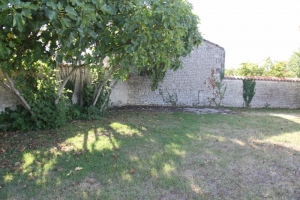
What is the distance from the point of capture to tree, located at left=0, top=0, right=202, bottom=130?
3.14m

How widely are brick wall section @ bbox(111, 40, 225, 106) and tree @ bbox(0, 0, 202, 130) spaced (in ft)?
22.1

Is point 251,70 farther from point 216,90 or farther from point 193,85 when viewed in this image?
point 193,85

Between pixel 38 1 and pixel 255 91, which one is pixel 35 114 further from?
pixel 255 91

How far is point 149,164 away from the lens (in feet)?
14.0

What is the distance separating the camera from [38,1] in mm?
2990

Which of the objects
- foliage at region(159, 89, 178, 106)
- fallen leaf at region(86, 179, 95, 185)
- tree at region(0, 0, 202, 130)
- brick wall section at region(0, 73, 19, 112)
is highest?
tree at region(0, 0, 202, 130)

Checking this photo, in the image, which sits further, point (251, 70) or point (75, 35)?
point (251, 70)

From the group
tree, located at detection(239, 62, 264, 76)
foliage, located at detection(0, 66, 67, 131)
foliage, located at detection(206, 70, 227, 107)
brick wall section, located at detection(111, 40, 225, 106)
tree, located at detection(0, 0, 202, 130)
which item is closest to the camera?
tree, located at detection(0, 0, 202, 130)

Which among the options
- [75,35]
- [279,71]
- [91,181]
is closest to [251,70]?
[279,71]

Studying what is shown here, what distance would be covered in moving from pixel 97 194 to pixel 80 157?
1527 mm

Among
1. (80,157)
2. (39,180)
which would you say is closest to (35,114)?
(80,157)

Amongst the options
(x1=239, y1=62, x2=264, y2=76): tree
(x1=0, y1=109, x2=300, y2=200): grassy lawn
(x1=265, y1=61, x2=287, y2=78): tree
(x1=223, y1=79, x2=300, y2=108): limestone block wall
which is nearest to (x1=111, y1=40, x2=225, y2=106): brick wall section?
(x1=223, y1=79, x2=300, y2=108): limestone block wall

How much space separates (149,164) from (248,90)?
11451 millimetres

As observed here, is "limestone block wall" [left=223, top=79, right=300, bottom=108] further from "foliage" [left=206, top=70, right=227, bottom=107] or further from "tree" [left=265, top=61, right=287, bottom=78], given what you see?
"tree" [left=265, top=61, right=287, bottom=78]
